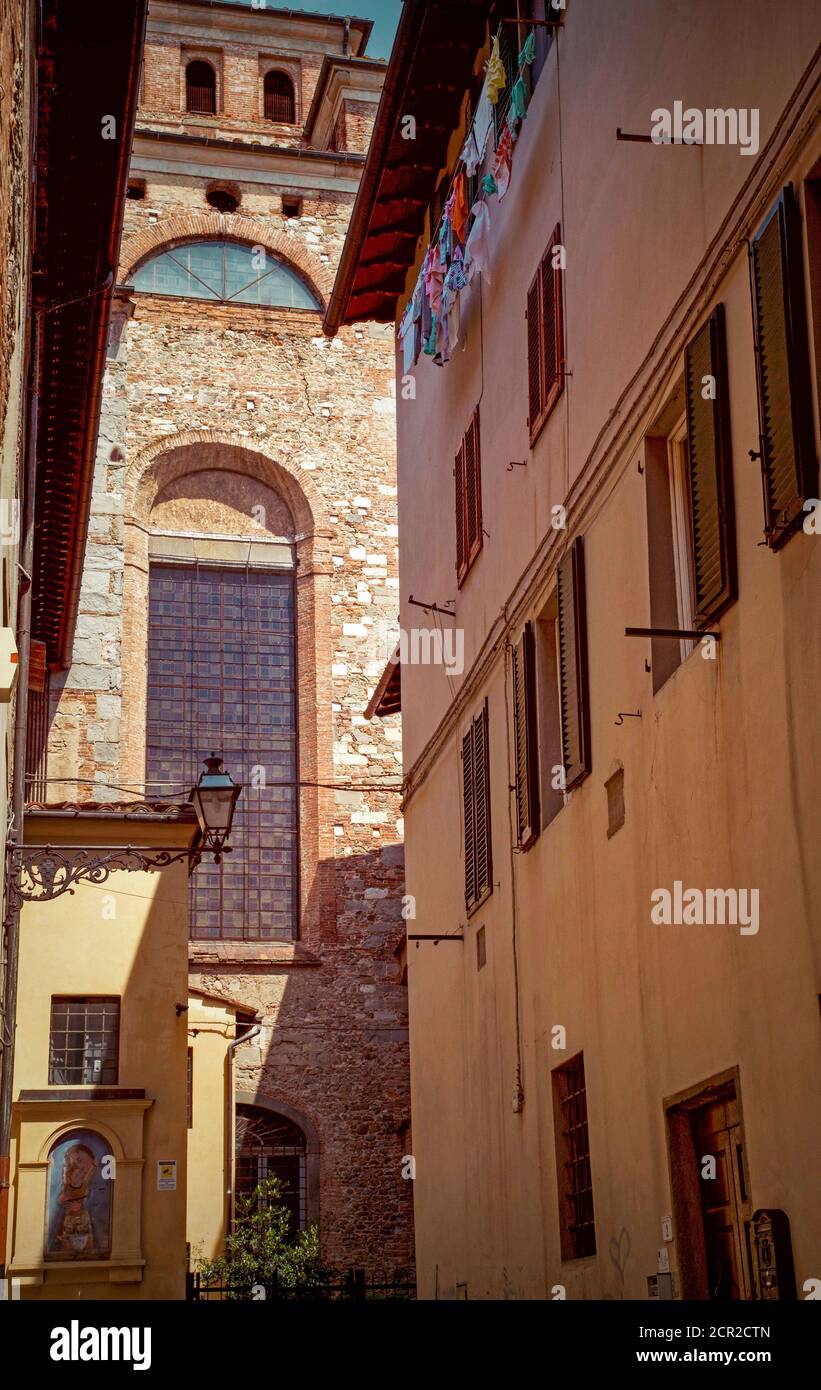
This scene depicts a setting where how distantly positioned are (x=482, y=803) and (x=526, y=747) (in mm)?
1715

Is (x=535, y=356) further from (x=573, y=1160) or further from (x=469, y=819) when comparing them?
(x=573, y=1160)

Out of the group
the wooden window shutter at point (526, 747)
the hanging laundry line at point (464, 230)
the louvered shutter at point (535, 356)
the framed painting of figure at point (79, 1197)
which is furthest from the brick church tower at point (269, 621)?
the louvered shutter at point (535, 356)

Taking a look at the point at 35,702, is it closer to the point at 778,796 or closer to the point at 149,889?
the point at 149,889

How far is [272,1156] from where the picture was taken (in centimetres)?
2450

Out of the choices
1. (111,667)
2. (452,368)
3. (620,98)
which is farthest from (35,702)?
A: (620,98)

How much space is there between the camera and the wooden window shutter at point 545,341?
1158 centimetres

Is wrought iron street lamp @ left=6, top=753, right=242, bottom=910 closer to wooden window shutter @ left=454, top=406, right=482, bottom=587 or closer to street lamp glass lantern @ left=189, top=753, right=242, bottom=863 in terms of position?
street lamp glass lantern @ left=189, top=753, right=242, bottom=863

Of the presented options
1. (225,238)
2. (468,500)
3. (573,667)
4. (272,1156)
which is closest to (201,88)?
(225,238)

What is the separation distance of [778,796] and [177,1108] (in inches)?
458

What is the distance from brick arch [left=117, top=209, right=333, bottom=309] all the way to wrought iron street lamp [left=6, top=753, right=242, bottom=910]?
706 inches

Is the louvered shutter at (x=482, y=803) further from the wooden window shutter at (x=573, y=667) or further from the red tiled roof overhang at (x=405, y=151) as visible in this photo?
the red tiled roof overhang at (x=405, y=151)

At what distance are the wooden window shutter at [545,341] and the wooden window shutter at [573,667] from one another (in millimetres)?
1267

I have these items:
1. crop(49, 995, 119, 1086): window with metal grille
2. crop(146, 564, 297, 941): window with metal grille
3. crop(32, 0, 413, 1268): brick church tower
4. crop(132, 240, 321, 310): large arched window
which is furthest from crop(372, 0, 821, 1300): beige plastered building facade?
crop(132, 240, 321, 310): large arched window

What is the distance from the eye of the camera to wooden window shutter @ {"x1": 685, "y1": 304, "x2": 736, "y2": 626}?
317 inches
